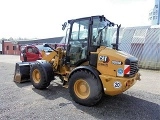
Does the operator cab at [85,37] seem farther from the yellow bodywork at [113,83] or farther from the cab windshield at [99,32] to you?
the yellow bodywork at [113,83]

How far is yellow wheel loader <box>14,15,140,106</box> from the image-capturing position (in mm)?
4723

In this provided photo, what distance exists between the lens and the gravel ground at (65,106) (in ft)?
14.4

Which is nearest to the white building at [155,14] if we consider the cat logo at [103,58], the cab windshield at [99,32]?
the cab windshield at [99,32]

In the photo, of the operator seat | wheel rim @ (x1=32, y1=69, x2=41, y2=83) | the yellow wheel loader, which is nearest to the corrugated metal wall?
the yellow wheel loader

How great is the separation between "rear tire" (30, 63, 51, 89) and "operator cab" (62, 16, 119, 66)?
101 centimetres

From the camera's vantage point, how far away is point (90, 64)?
5.26m

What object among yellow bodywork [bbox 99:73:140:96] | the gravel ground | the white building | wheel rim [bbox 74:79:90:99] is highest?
the white building

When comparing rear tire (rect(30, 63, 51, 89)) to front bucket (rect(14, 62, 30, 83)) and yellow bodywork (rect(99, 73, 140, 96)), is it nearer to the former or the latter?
front bucket (rect(14, 62, 30, 83))

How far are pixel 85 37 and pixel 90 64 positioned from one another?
905 millimetres

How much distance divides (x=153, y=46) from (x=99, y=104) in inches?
462

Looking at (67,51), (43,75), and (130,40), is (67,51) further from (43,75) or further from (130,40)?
(130,40)

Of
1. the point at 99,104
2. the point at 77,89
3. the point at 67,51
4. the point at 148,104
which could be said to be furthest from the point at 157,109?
the point at 67,51

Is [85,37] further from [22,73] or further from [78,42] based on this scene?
[22,73]

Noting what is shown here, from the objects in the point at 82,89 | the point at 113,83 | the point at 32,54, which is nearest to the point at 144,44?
the point at 32,54
